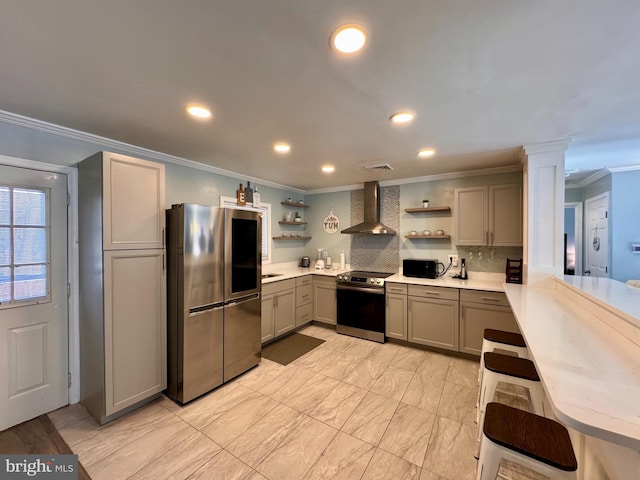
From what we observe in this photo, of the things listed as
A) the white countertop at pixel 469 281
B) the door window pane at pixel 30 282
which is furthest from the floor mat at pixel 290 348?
the door window pane at pixel 30 282

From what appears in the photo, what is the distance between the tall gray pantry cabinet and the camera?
6.57 ft

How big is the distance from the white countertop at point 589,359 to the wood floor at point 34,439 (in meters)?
2.57

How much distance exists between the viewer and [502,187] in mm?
3182

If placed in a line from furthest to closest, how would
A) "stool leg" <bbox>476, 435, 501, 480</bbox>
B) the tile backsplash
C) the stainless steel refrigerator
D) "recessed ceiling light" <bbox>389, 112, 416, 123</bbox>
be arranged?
the tile backsplash
the stainless steel refrigerator
"recessed ceiling light" <bbox>389, 112, 416, 123</bbox>
"stool leg" <bbox>476, 435, 501, 480</bbox>

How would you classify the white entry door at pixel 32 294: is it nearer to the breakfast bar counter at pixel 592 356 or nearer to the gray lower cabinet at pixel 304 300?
the gray lower cabinet at pixel 304 300

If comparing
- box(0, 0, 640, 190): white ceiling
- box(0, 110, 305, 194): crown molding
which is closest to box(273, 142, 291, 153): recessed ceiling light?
box(0, 0, 640, 190): white ceiling

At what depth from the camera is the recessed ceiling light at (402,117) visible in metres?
1.93

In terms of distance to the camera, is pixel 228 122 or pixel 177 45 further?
pixel 228 122

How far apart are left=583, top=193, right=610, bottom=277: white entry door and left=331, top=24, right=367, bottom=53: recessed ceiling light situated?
4.66 meters

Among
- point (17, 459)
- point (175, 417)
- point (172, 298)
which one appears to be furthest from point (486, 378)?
point (17, 459)

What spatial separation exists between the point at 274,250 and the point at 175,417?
2.73 m

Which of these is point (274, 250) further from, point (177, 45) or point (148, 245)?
point (177, 45)

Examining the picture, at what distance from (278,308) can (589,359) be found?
311 centimetres

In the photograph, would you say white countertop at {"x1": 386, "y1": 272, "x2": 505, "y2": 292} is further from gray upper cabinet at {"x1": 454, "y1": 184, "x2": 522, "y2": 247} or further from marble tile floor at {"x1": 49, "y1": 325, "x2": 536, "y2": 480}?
marble tile floor at {"x1": 49, "y1": 325, "x2": 536, "y2": 480}
